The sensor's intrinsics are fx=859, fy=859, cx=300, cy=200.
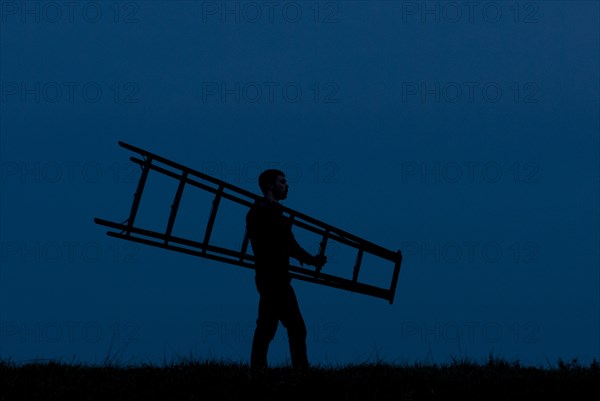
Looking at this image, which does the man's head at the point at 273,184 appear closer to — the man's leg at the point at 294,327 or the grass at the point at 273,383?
the man's leg at the point at 294,327

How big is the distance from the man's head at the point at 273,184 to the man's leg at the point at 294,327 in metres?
1.09

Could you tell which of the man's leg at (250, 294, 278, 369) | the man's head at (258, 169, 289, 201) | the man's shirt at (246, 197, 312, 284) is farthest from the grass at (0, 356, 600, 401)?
the man's head at (258, 169, 289, 201)

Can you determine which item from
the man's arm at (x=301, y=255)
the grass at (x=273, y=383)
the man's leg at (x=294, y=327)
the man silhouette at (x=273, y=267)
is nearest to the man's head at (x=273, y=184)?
the man silhouette at (x=273, y=267)

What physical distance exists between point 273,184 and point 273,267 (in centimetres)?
96

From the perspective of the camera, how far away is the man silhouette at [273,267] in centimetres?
989

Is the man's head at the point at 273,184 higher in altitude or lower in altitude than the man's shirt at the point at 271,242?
higher

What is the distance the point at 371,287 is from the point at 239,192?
2.23 m

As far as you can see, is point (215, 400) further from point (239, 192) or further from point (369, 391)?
point (239, 192)

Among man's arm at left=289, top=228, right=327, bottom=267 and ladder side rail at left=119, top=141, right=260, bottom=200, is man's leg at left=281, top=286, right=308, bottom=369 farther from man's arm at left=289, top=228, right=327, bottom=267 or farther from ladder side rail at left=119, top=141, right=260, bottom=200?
ladder side rail at left=119, top=141, right=260, bottom=200

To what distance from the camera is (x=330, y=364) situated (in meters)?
10.8

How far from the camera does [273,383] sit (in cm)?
922

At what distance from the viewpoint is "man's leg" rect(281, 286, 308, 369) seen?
991cm

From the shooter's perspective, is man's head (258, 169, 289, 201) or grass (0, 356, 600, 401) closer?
grass (0, 356, 600, 401)

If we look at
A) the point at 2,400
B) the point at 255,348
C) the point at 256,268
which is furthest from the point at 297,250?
the point at 2,400
